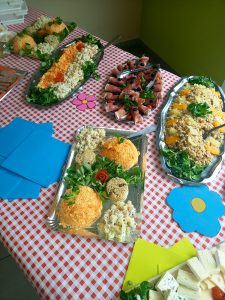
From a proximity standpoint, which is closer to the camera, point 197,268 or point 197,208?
point 197,268

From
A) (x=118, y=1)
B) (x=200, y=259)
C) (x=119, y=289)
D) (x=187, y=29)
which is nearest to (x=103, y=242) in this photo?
(x=119, y=289)

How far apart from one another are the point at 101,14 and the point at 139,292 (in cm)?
323

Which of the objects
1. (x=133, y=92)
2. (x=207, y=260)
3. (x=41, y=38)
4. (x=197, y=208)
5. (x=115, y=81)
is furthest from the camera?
(x=41, y=38)

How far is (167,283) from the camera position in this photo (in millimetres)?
1033

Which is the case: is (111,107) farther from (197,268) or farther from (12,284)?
(12,284)

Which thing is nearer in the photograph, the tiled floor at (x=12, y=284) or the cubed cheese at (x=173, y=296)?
the cubed cheese at (x=173, y=296)

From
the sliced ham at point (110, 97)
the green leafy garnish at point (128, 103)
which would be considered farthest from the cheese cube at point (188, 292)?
the sliced ham at point (110, 97)

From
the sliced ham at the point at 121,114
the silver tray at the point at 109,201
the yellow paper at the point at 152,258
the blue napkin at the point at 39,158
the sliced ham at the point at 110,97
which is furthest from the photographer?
the sliced ham at the point at 110,97

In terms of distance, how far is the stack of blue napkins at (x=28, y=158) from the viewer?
138 centimetres

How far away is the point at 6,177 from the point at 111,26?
283 cm

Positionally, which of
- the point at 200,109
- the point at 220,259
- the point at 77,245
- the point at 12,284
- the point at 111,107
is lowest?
the point at 12,284

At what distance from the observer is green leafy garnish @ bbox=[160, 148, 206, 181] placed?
137cm

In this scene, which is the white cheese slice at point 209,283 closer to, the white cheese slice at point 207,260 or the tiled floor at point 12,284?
the white cheese slice at point 207,260

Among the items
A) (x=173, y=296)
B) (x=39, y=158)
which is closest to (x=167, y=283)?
(x=173, y=296)
